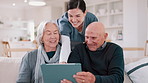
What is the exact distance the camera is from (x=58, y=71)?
1256 millimetres

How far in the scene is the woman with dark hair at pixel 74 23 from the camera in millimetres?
1825

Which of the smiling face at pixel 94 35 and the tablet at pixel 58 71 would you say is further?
the smiling face at pixel 94 35

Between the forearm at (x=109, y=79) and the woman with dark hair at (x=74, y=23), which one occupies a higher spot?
the woman with dark hair at (x=74, y=23)

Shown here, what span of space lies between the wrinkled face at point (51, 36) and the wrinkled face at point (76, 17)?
29 cm

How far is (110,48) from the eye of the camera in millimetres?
1543

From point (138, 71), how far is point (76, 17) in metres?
0.74

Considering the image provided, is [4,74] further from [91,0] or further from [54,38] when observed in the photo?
[91,0]

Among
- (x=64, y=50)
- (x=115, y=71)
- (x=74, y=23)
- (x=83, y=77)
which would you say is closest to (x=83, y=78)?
(x=83, y=77)

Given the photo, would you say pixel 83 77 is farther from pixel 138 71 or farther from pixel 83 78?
pixel 138 71

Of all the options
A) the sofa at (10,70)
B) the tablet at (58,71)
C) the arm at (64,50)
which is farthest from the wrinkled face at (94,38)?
the sofa at (10,70)

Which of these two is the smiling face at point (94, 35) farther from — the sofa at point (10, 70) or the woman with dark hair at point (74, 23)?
the sofa at point (10, 70)

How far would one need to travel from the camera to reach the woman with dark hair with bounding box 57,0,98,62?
5.99 feet

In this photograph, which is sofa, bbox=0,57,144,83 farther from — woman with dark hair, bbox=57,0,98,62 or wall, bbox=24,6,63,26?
wall, bbox=24,6,63,26

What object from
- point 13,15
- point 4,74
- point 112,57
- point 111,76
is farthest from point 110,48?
point 13,15
